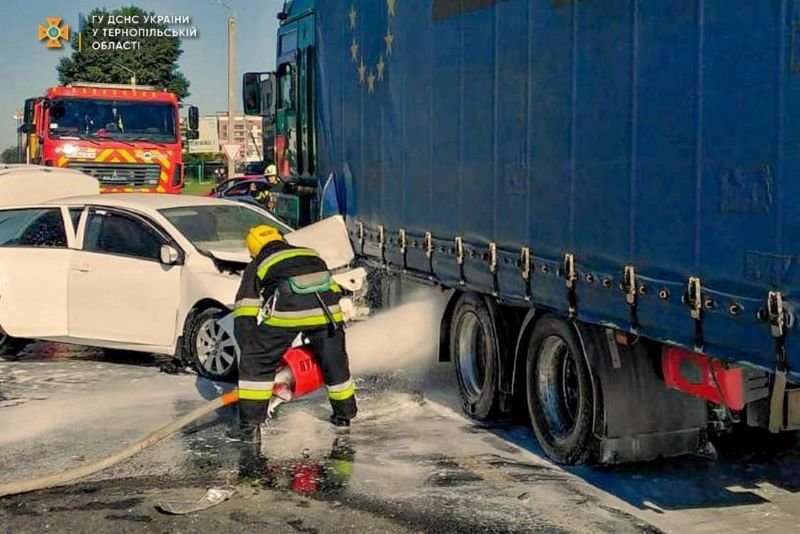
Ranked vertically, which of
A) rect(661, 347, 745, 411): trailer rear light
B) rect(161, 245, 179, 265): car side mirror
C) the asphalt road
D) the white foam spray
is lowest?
the asphalt road

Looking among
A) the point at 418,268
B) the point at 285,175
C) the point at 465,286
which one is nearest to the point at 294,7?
the point at 285,175

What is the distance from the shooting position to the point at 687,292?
435cm

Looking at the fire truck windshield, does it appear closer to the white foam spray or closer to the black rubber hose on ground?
the white foam spray

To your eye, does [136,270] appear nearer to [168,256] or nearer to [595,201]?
[168,256]

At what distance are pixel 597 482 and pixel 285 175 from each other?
6811mm

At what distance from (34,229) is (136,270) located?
4.82ft

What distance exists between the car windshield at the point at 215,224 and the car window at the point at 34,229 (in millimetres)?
1146

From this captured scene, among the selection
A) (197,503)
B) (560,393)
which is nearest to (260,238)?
(197,503)

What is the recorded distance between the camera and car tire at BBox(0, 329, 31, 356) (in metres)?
9.91

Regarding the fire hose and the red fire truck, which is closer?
the fire hose

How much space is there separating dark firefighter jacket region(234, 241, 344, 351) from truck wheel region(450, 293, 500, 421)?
42.9 inches

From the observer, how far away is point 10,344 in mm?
10023

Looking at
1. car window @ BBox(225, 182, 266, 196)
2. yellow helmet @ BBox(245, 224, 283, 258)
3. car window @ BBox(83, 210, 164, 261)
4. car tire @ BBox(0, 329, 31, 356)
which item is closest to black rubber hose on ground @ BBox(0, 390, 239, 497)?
yellow helmet @ BBox(245, 224, 283, 258)

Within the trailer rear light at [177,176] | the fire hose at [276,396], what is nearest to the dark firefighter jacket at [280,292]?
the fire hose at [276,396]
